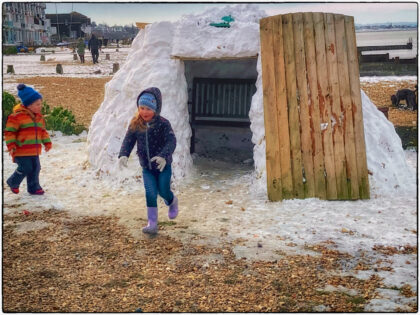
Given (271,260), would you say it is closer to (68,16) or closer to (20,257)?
(20,257)

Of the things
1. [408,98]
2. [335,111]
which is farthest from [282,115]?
[408,98]

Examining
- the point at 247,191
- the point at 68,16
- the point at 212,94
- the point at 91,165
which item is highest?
the point at 68,16

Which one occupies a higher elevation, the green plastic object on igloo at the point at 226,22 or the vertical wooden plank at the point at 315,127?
the green plastic object on igloo at the point at 226,22

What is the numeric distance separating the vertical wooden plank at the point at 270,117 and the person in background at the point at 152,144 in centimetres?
160

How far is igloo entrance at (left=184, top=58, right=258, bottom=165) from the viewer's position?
8977 millimetres

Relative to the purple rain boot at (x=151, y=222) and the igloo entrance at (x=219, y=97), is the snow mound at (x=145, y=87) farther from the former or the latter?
the purple rain boot at (x=151, y=222)

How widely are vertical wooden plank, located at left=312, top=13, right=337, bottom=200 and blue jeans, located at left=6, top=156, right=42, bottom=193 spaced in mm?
3990

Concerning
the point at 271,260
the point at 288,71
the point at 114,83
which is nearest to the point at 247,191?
the point at 288,71

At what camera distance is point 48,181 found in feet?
24.1

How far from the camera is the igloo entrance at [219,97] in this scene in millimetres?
Result: 8977

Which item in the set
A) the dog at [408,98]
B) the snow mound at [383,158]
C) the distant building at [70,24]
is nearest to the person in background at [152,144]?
the snow mound at [383,158]

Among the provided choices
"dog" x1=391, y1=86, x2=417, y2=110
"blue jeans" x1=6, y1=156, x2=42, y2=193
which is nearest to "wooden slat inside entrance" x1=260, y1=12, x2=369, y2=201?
"blue jeans" x1=6, y1=156, x2=42, y2=193

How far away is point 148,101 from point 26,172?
261cm

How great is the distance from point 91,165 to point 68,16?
3779 cm
